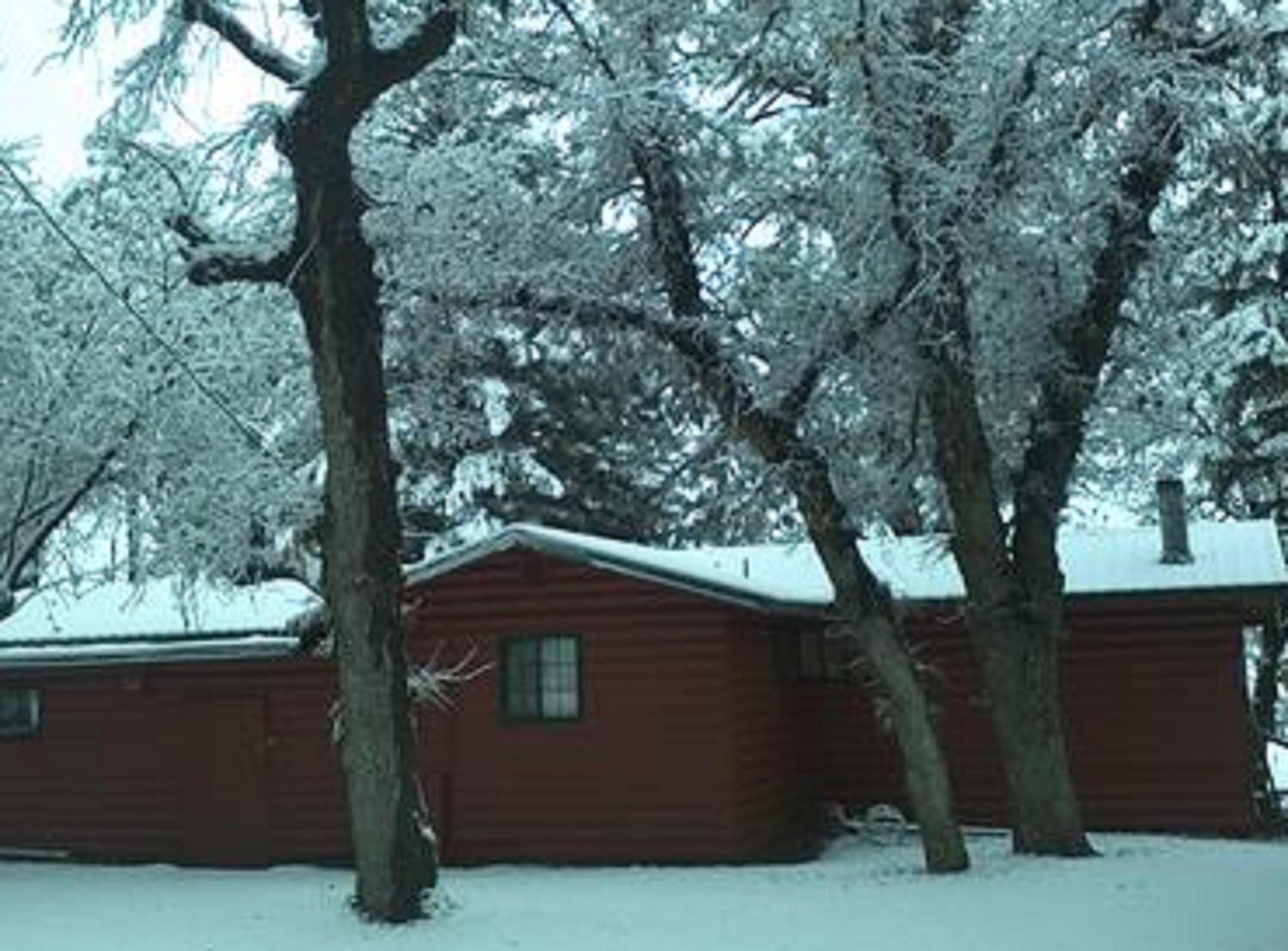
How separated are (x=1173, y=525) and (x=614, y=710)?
7.04 m

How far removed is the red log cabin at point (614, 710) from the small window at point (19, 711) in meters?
0.04

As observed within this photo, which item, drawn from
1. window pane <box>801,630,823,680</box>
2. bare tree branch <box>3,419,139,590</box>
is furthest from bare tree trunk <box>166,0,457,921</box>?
window pane <box>801,630,823,680</box>

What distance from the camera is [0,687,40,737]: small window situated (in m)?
23.4

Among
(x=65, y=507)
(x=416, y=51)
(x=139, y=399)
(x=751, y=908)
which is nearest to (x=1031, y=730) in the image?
(x=751, y=908)

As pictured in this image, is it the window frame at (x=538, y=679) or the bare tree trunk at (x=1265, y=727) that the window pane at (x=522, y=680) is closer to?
the window frame at (x=538, y=679)

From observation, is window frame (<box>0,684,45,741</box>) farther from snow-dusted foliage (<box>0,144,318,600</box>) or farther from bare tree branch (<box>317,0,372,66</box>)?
bare tree branch (<box>317,0,372,66</box>)

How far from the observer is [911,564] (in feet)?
78.3

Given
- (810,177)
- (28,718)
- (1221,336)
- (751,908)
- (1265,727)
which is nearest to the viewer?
(751,908)

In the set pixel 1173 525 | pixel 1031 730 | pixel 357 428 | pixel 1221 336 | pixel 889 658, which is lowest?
pixel 1031 730

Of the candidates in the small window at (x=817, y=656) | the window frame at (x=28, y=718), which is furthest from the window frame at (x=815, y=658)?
the window frame at (x=28, y=718)

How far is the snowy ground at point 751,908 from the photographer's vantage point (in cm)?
1335

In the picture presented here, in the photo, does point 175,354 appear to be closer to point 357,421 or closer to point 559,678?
point 559,678

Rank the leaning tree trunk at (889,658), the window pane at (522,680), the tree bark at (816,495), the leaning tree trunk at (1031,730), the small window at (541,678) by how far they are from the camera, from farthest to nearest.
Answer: the window pane at (522,680) → the small window at (541,678) → the leaning tree trunk at (1031,730) → the leaning tree trunk at (889,658) → the tree bark at (816,495)

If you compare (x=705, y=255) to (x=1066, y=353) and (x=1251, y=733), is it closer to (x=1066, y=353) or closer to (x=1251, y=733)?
(x=1066, y=353)
